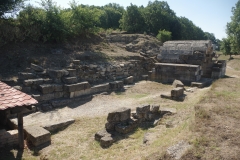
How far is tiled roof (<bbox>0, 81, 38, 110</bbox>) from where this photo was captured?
5319 millimetres

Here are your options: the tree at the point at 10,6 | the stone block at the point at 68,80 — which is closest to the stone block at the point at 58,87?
the stone block at the point at 68,80

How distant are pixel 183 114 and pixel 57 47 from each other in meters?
10.6

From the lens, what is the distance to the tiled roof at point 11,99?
5.32 m

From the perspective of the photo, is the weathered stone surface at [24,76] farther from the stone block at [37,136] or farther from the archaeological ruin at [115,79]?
the stone block at [37,136]

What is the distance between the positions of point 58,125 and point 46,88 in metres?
2.79

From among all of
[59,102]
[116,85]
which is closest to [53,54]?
[116,85]

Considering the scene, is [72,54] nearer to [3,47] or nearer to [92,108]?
[3,47]

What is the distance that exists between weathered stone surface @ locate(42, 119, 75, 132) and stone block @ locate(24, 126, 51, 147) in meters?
0.55

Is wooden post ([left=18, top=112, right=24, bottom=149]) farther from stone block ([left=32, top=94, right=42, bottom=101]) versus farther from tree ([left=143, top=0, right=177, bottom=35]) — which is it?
tree ([left=143, top=0, right=177, bottom=35])

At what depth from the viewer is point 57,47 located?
14.9 m

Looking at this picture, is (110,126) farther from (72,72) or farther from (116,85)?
(116,85)

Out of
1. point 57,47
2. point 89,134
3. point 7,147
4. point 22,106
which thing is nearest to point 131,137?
point 89,134

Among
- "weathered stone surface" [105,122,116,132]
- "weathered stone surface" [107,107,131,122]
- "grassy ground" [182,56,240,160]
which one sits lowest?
"weathered stone surface" [105,122,116,132]

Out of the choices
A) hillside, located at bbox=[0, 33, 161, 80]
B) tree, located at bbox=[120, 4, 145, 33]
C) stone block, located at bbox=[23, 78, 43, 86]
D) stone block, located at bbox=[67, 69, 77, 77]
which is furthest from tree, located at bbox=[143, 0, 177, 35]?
stone block, located at bbox=[23, 78, 43, 86]
